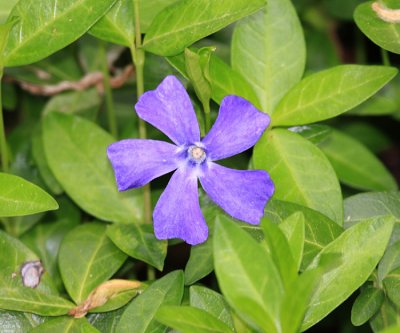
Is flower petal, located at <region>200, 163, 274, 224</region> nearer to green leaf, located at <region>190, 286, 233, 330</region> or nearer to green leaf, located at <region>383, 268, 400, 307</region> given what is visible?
green leaf, located at <region>190, 286, 233, 330</region>

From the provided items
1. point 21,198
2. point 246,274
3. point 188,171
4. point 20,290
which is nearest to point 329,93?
point 188,171

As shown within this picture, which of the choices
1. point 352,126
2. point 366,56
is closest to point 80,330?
point 352,126

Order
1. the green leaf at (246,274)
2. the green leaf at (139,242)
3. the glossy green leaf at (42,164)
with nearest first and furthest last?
the green leaf at (246,274) < the green leaf at (139,242) < the glossy green leaf at (42,164)

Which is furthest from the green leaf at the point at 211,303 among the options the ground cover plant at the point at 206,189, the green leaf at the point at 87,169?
the green leaf at the point at 87,169

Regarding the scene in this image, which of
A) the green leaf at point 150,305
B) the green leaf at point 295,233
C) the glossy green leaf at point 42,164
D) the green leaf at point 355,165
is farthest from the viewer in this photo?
the green leaf at point 355,165

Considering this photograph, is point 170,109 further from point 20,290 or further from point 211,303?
point 20,290

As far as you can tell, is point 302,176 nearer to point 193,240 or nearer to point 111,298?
point 193,240

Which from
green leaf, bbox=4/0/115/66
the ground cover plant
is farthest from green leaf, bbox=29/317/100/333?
green leaf, bbox=4/0/115/66

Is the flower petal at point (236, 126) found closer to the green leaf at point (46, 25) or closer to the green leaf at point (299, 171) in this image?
the green leaf at point (299, 171)
